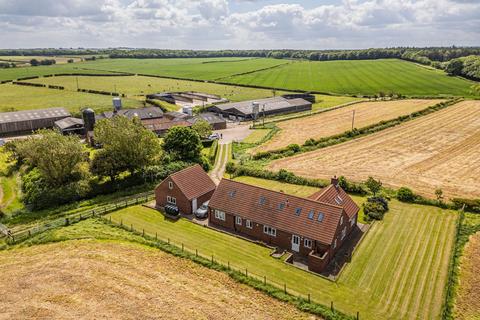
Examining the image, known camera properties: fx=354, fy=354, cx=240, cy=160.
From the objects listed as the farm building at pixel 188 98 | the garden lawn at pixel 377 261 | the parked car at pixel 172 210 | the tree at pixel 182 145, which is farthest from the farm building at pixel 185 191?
the farm building at pixel 188 98

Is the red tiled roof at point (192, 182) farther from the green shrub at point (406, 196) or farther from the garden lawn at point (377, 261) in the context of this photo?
the green shrub at point (406, 196)

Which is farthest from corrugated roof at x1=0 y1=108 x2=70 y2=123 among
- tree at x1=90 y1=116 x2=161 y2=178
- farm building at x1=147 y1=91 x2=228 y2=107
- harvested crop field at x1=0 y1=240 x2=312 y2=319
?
harvested crop field at x1=0 y1=240 x2=312 y2=319

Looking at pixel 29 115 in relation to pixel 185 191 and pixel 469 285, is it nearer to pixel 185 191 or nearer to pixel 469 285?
pixel 185 191

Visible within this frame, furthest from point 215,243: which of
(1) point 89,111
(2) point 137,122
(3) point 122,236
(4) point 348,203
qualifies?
(1) point 89,111

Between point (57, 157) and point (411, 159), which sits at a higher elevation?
point (57, 157)

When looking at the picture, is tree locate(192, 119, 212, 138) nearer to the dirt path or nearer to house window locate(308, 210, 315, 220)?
the dirt path

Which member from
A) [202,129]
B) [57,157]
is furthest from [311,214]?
[202,129]
